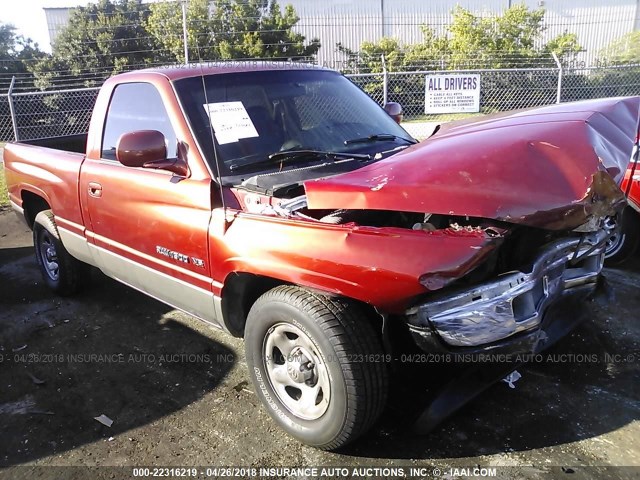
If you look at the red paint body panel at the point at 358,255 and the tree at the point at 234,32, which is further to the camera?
the tree at the point at 234,32

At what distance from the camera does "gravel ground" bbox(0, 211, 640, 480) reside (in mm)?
2674

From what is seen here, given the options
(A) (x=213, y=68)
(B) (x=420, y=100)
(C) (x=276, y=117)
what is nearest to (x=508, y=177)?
(C) (x=276, y=117)

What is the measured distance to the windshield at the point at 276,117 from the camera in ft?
A: 10.7

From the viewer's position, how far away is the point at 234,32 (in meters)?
17.4

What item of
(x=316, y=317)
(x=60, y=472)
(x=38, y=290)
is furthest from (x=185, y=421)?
(x=38, y=290)

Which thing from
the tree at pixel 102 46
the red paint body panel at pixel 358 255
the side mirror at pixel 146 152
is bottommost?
the red paint body panel at pixel 358 255

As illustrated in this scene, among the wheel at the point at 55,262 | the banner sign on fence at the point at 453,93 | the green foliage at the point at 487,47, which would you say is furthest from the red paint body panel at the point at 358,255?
the green foliage at the point at 487,47

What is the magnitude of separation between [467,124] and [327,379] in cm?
173

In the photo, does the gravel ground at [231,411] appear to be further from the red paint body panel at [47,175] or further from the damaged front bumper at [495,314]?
the red paint body panel at [47,175]

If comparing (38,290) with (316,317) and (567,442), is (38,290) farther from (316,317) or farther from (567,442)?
(567,442)

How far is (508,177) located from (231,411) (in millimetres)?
1977

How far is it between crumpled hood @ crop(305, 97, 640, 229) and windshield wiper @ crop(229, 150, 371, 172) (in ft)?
2.15

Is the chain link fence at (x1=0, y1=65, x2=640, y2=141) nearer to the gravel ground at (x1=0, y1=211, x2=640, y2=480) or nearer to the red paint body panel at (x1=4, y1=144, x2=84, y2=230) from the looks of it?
the red paint body panel at (x1=4, y1=144, x2=84, y2=230)

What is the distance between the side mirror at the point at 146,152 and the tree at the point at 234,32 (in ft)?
38.1
